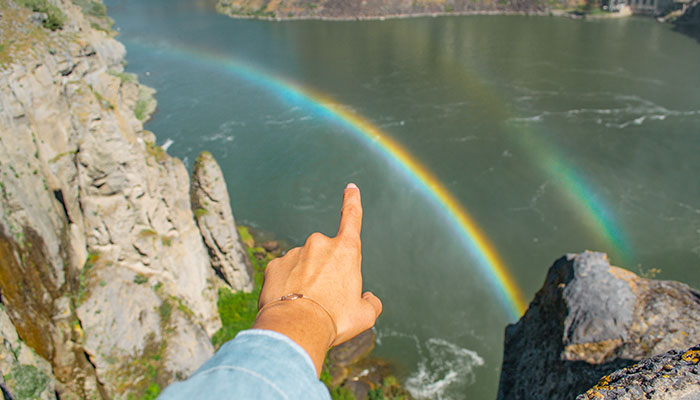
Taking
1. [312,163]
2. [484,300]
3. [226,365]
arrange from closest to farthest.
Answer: [226,365] → [484,300] → [312,163]

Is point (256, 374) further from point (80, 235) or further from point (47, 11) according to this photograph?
point (47, 11)

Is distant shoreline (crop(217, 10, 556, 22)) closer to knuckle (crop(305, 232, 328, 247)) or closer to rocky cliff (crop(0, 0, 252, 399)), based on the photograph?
rocky cliff (crop(0, 0, 252, 399))

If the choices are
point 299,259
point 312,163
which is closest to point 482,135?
point 312,163

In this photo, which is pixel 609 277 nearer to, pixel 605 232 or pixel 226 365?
pixel 226 365

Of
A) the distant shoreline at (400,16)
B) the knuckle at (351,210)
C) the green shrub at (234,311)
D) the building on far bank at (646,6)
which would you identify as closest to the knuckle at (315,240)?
the knuckle at (351,210)

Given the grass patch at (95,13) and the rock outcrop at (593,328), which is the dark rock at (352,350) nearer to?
the rock outcrop at (593,328)

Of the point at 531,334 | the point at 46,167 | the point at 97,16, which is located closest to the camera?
the point at 531,334

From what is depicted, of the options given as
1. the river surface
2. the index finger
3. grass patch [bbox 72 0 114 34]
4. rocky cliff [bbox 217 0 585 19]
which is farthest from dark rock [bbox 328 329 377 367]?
rocky cliff [bbox 217 0 585 19]

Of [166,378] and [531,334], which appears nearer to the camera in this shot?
[531,334]
